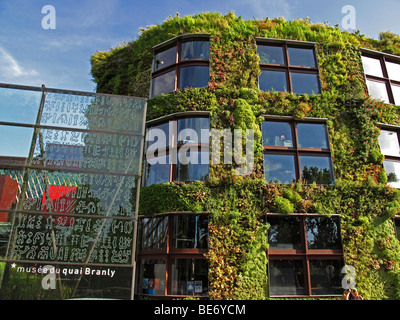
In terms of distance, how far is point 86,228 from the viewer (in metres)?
8.23

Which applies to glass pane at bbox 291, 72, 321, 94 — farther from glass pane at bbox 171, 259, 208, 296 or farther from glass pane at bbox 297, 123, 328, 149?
glass pane at bbox 171, 259, 208, 296

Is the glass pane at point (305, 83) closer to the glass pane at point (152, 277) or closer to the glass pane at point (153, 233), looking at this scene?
the glass pane at point (153, 233)

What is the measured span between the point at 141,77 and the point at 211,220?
Result: 25.0 ft

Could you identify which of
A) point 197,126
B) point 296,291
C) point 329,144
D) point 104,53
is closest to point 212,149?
point 197,126

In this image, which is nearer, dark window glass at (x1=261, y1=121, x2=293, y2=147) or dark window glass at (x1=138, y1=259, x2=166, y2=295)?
dark window glass at (x1=138, y1=259, x2=166, y2=295)

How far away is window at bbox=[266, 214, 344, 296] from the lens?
11.3m

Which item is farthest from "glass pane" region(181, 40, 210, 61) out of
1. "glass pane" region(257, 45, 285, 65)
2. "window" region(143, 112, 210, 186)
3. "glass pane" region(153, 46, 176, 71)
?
"window" region(143, 112, 210, 186)

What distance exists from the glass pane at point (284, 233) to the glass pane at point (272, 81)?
551 centimetres

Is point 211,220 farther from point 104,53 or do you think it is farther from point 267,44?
point 104,53

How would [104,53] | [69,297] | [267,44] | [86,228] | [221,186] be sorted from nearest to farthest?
[69,297] → [86,228] → [221,186] → [267,44] → [104,53]

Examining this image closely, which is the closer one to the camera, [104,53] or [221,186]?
[221,186]

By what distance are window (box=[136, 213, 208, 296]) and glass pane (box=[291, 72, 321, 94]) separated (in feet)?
22.7

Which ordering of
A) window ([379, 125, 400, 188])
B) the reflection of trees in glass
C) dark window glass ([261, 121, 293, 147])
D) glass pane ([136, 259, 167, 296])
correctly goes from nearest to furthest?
glass pane ([136, 259, 167, 296]), the reflection of trees in glass, dark window glass ([261, 121, 293, 147]), window ([379, 125, 400, 188])

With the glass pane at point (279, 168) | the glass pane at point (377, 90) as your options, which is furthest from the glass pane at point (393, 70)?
the glass pane at point (279, 168)
